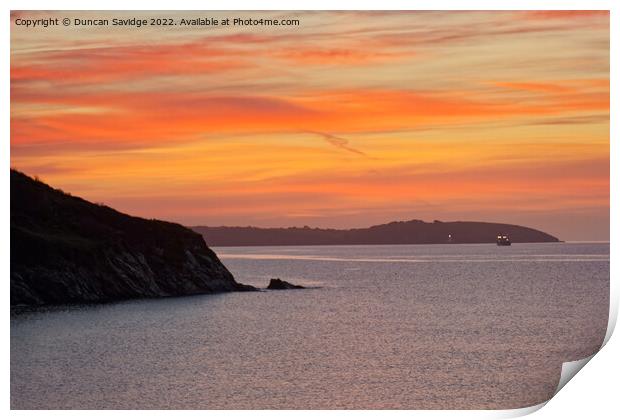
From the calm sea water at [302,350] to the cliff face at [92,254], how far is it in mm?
1670

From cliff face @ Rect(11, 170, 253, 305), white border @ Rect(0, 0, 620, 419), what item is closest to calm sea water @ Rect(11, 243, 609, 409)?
cliff face @ Rect(11, 170, 253, 305)

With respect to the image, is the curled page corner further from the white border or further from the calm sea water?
the calm sea water

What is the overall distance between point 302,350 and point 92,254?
15316 millimetres

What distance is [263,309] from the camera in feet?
158

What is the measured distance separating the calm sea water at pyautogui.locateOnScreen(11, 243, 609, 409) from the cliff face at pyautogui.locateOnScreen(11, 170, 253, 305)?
5.48ft

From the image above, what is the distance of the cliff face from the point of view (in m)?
40.9

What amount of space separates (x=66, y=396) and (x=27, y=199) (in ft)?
70.8

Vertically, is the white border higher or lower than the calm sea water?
higher

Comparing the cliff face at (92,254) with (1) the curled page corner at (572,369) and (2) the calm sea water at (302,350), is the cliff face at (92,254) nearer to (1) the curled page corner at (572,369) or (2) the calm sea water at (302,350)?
(2) the calm sea water at (302,350)
